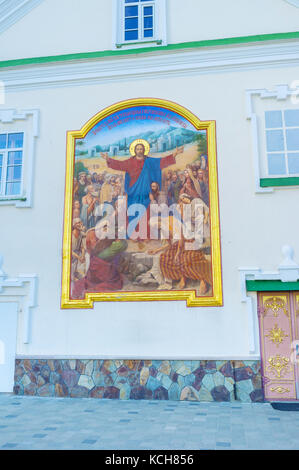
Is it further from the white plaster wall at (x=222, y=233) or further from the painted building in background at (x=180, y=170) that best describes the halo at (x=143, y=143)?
the white plaster wall at (x=222, y=233)

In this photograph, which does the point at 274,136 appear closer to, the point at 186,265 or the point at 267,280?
the point at 267,280

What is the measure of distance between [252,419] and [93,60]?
8203mm

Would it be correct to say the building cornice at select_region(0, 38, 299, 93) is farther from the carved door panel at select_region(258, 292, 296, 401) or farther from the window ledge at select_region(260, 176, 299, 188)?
the carved door panel at select_region(258, 292, 296, 401)

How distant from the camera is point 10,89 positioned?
9.35 metres

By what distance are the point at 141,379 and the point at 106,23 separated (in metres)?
8.23

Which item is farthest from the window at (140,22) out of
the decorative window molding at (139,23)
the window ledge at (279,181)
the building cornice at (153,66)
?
the window ledge at (279,181)

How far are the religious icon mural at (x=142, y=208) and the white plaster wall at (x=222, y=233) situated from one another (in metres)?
0.23

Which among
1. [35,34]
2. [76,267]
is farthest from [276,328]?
[35,34]

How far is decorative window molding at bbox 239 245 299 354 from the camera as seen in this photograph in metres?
7.51

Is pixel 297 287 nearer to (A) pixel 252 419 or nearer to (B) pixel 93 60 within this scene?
(A) pixel 252 419

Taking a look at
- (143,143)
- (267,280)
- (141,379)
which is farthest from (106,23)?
(141,379)

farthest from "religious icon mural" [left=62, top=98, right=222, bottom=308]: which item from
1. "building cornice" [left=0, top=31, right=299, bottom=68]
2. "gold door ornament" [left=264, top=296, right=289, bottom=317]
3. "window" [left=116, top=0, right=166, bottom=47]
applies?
"window" [left=116, top=0, right=166, bottom=47]

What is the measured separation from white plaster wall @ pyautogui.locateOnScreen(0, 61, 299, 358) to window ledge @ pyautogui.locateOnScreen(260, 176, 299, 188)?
0.49 feet

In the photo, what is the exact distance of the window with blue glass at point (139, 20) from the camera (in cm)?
928
